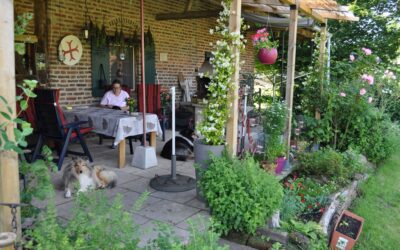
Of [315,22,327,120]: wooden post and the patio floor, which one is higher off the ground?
[315,22,327,120]: wooden post

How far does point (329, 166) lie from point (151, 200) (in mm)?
2183

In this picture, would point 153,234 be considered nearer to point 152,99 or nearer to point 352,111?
point 152,99

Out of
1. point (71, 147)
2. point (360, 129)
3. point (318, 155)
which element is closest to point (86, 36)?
point (71, 147)

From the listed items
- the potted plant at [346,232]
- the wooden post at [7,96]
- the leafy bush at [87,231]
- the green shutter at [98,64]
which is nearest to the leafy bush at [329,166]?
the potted plant at [346,232]

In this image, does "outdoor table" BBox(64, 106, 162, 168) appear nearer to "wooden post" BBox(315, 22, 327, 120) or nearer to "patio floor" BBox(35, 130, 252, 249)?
"patio floor" BBox(35, 130, 252, 249)

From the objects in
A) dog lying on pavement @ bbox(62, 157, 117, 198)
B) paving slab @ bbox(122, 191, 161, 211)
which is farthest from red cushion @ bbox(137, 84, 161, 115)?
paving slab @ bbox(122, 191, 161, 211)

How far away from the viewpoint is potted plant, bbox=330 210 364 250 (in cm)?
292

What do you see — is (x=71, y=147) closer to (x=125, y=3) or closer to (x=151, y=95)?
(x=151, y=95)

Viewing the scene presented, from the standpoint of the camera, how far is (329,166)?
13.8 ft

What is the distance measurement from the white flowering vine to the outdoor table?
1.38m

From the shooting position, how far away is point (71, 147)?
535 cm

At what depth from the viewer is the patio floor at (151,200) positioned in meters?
2.76

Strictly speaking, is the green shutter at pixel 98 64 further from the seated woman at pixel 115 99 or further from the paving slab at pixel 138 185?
the paving slab at pixel 138 185

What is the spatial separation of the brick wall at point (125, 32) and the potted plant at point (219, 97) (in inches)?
130
